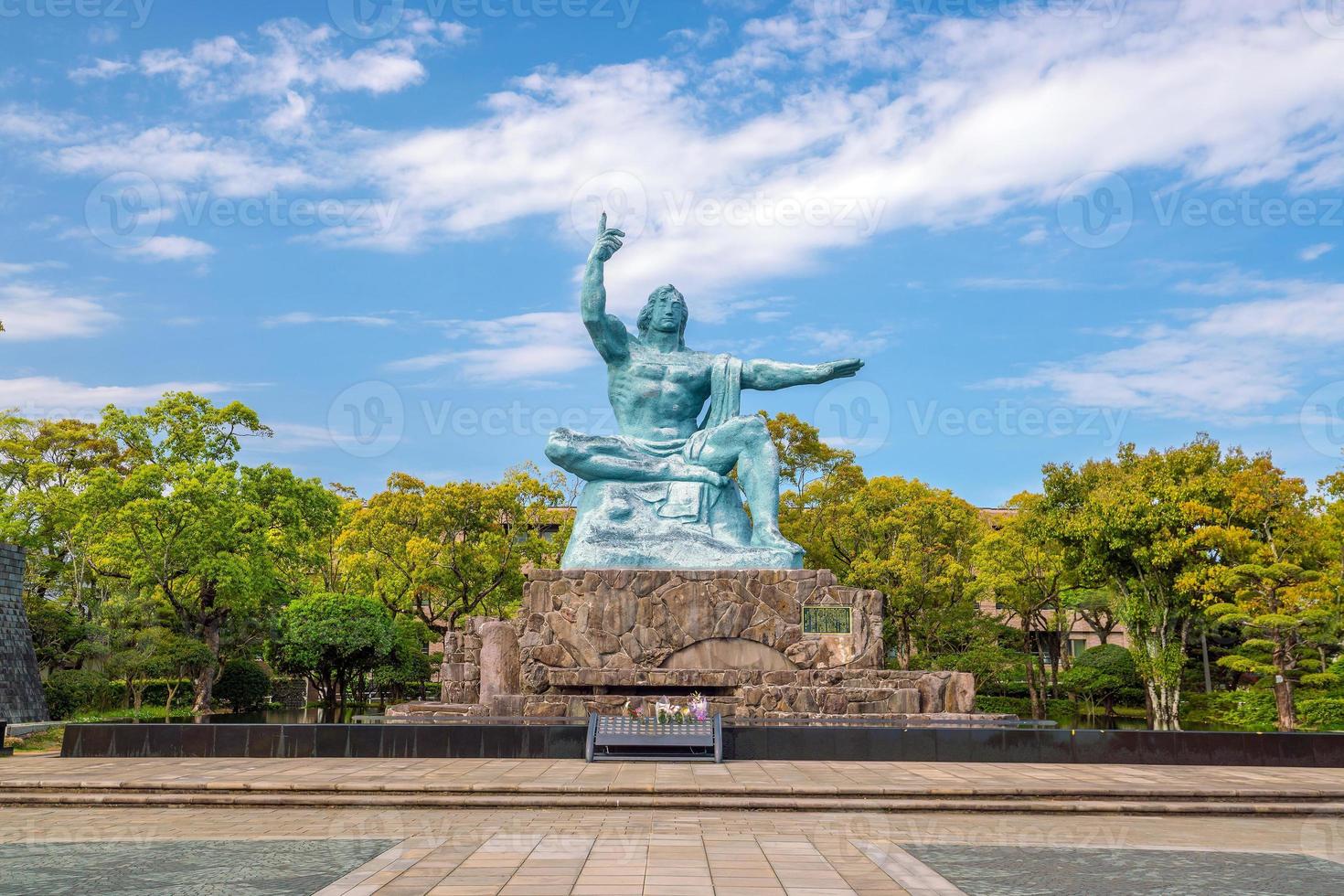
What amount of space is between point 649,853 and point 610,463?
10.2 meters

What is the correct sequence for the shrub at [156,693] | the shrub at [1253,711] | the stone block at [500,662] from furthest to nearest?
the shrub at [156,693], the shrub at [1253,711], the stone block at [500,662]

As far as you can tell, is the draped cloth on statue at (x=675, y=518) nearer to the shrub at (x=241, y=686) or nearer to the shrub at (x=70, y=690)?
the shrub at (x=70, y=690)

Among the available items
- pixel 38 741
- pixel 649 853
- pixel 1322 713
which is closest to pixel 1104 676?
pixel 1322 713

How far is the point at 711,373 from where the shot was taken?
1744 centimetres

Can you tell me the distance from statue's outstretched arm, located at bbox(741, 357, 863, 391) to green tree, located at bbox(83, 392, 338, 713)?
44.8 ft

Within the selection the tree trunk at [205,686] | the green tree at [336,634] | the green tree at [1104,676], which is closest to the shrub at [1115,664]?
the green tree at [1104,676]

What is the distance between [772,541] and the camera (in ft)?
52.5

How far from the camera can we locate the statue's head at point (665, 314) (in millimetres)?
17656

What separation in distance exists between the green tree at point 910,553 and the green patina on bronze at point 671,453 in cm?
1069

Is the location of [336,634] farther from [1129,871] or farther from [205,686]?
[1129,871]

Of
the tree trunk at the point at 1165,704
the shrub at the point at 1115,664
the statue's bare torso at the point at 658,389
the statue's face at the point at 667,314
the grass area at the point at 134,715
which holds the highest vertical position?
the statue's face at the point at 667,314

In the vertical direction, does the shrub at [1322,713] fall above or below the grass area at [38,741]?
above

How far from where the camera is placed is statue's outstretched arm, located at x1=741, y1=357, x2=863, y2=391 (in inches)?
660

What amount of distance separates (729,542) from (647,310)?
4.41m
